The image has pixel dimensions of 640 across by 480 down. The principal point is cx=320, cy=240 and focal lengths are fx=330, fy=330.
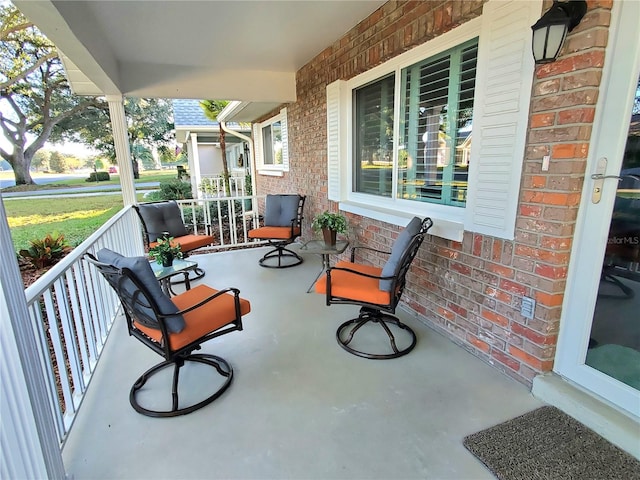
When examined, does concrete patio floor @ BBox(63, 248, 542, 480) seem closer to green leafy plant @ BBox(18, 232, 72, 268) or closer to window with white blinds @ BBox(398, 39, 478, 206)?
window with white blinds @ BBox(398, 39, 478, 206)

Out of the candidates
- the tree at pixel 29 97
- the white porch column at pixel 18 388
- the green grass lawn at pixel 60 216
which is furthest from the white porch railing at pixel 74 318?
the tree at pixel 29 97

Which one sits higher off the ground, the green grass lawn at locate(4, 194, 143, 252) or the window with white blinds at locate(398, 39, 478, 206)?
the window with white blinds at locate(398, 39, 478, 206)

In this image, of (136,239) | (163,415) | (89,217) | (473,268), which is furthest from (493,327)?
(89,217)

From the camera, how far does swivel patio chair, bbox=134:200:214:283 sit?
4070 mm

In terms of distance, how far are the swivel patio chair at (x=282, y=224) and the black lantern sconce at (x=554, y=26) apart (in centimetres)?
334

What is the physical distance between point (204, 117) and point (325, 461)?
35.1 ft

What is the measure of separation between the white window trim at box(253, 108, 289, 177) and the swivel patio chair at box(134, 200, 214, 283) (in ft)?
7.54

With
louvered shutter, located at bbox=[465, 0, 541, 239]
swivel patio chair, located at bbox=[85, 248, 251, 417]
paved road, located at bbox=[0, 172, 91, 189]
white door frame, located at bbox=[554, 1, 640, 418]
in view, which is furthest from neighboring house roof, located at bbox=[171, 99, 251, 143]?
paved road, located at bbox=[0, 172, 91, 189]

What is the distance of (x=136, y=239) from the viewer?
444 centimetres

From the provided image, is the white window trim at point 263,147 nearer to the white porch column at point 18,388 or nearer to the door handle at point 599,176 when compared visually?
the door handle at point 599,176

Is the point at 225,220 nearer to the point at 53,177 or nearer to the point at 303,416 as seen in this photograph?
the point at 303,416

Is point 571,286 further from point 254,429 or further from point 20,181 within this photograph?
point 20,181

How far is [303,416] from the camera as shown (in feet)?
5.98

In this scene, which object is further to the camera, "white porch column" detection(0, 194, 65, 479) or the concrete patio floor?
the concrete patio floor
